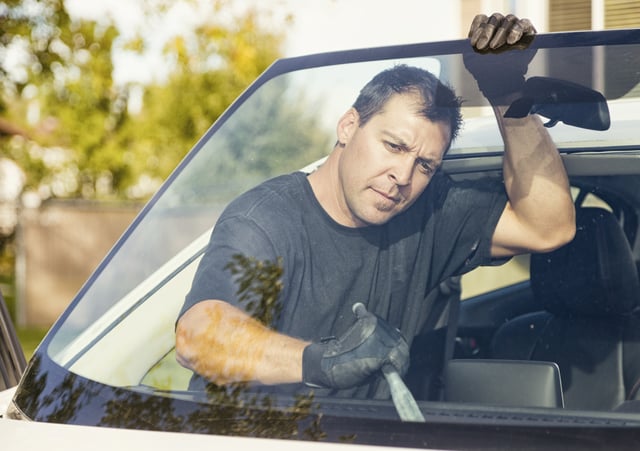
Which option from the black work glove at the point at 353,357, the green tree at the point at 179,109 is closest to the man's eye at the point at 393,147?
the black work glove at the point at 353,357

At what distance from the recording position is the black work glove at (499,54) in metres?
1.91

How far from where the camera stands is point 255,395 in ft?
5.43

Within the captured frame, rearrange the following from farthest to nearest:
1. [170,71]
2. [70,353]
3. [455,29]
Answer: [170,71]
[455,29]
[70,353]

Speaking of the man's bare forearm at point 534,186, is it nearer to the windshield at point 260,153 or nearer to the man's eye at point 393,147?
the windshield at point 260,153

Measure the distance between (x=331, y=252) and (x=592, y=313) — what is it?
993 millimetres

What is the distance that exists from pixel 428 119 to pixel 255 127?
412mm

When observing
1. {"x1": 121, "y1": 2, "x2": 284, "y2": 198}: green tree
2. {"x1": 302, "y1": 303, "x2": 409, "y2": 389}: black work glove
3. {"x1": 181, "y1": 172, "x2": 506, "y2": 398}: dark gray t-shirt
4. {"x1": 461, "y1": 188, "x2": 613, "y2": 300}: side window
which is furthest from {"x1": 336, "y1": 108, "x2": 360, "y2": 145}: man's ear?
{"x1": 121, "y1": 2, "x2": 284, "y2": 198}: green tree

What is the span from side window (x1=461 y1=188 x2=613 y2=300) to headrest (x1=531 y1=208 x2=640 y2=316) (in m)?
0.14

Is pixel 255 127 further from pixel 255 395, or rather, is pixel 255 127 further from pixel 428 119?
pixel 255 395

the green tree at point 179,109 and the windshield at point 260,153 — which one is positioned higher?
the windshield at point 260,153

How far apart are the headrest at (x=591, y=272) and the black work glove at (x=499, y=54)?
1.98ft

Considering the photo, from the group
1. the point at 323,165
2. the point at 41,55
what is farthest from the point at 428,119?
the point at 41,55

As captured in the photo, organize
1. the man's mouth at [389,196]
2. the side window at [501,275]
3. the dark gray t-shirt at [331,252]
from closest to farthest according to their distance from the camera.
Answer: the dark gray t-shirt at [331,252] < the man's mouth at [389,196] < the side window at [501,275]

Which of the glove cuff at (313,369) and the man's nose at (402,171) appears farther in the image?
the man's nose at (402,171)
